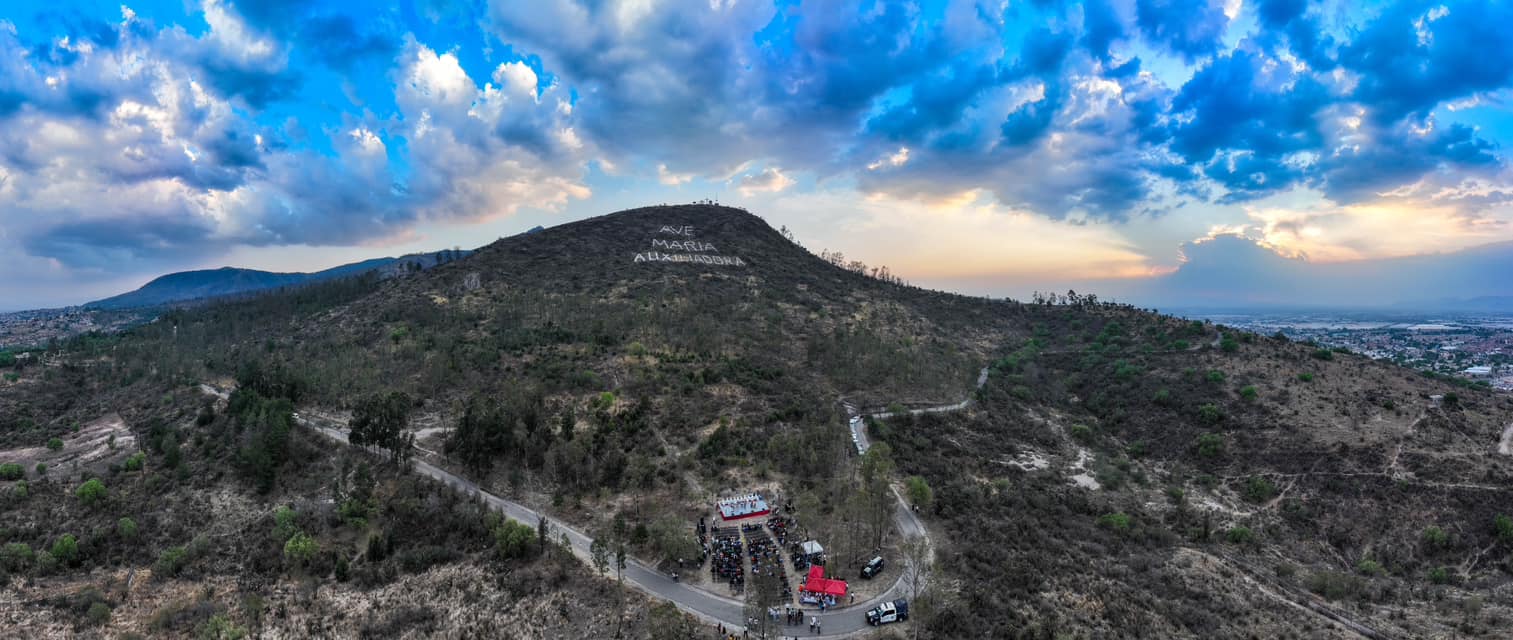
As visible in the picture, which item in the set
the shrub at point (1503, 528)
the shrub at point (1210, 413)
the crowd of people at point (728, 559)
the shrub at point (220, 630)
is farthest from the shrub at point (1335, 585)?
the shrub at point (220, 630)

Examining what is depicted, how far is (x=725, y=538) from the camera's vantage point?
4984 cm

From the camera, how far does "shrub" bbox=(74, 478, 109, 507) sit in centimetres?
5634

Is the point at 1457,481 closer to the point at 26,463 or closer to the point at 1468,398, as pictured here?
the point at 1468,398

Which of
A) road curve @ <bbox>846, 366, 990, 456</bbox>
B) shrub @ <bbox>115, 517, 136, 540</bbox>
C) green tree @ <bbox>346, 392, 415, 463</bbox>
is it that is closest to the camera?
shrub @ <bbox>115, 517, 136, 540</bbox>

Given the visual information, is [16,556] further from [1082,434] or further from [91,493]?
[1082,434]

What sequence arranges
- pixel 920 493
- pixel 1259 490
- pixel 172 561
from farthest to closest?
1. pixel 1259 490
2. pixel 920 493
3. pixel 172 561

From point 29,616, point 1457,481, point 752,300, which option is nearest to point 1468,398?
point 1457,481

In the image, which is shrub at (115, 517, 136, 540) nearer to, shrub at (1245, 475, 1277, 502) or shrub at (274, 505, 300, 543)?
shrub at (274, 505, 300, 543)

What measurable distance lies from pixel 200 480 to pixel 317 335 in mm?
62207

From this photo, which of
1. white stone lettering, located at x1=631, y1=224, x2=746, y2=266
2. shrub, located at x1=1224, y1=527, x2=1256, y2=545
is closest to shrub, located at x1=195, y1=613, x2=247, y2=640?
shrub, located at x1=1224, y1=527, x2=1256, y2=545

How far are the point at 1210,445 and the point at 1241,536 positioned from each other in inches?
1114

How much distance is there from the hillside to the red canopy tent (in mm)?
4501

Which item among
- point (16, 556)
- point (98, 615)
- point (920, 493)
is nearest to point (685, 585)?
point (920, 493)

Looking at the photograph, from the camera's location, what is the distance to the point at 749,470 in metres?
63.4
